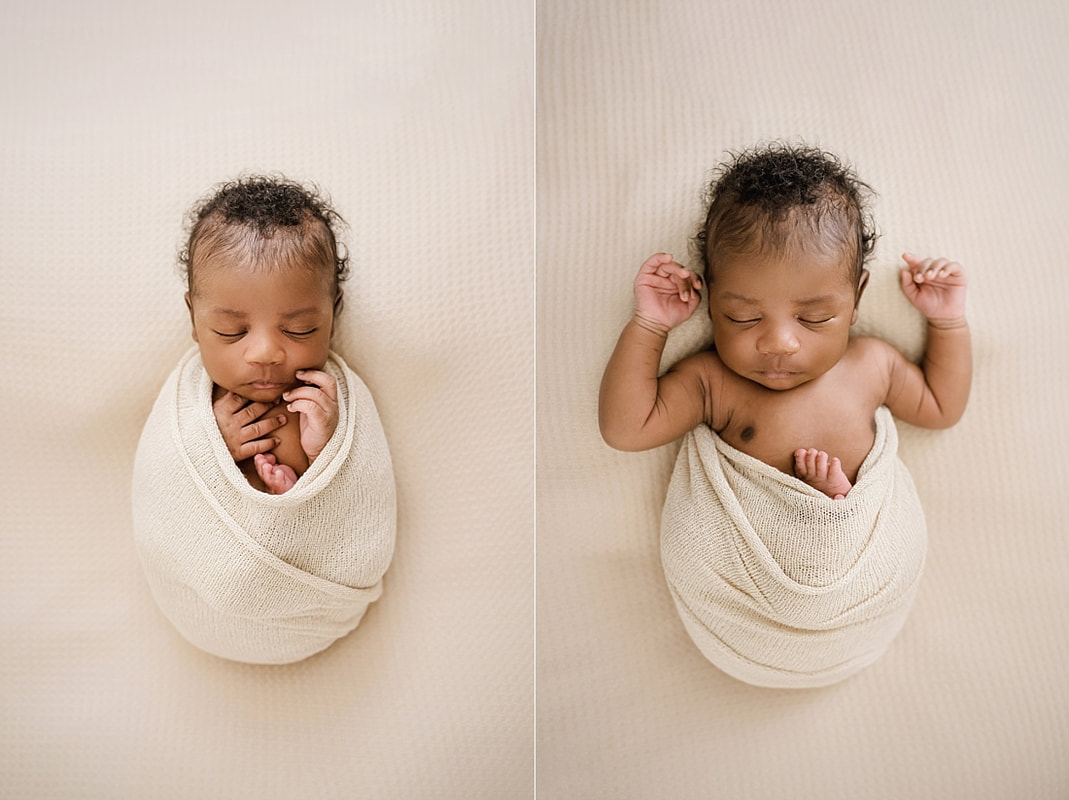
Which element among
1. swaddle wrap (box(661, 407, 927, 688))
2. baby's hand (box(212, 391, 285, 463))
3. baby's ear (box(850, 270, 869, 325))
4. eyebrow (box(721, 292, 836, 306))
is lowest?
swaddle wrap (box(661, 407, 927, 688))

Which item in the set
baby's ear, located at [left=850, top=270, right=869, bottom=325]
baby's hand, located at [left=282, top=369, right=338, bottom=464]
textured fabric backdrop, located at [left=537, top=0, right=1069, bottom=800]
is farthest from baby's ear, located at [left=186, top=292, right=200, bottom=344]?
baby's ear, located at [left=850, top=270, right=869, bottom=325]

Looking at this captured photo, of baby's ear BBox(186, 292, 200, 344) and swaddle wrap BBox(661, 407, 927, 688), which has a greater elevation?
baby's ear BBox(186, 292, 200, 344)

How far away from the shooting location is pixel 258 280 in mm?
812

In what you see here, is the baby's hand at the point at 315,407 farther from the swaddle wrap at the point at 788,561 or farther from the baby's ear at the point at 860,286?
the baby's ear at the point at 860,286

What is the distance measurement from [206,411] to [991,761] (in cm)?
91

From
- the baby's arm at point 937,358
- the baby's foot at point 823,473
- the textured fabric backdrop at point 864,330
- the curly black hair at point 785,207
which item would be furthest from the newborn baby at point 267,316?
the baby's arm at point 937,358

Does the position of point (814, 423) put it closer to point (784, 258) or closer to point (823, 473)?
point (823, 473)

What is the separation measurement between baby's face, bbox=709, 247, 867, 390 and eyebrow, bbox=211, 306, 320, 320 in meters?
0.43

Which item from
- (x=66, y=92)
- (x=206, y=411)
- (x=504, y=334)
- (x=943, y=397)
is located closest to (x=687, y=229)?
(x=504, y=334)

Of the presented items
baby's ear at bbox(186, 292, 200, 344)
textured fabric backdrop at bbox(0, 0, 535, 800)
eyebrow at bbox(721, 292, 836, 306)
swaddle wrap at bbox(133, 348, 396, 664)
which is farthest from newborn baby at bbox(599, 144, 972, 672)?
baby's ear at bbox(186, 292, 200, 344)

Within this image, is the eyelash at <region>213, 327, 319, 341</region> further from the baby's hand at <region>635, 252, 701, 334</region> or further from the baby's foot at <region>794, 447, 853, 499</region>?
the baby's foot at <region>794, 447, 853, 499</region>

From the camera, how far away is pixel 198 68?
0.85 metres

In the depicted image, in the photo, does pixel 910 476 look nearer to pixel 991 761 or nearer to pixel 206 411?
pixel 991 761

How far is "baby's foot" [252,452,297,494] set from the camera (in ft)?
2.80
